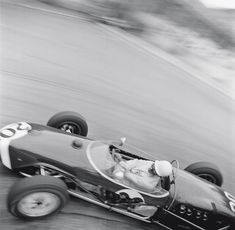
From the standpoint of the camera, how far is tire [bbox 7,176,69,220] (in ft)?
15.3

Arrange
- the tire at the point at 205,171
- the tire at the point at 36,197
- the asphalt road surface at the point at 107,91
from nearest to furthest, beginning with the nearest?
1. the tire at the point at 36,197
2. the tire at the point at 205,171
3. the asphalt road surface at the point at 107,91

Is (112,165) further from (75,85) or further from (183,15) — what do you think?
(183,15)

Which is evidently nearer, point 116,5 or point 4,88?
point 4,88

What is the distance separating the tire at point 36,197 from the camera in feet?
15.3

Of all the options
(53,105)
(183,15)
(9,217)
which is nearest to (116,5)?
(183,15)

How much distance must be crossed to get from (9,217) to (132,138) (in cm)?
304

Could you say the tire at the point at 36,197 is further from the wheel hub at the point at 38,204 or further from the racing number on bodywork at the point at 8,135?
the racing number on bodywork at the point at 8,135

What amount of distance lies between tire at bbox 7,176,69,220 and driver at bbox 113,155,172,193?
85cm

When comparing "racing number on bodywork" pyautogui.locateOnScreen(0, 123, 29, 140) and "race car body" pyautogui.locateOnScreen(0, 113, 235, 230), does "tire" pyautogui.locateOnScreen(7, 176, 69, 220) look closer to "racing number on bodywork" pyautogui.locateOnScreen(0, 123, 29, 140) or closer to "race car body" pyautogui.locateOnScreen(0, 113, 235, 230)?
"race car body" pyautogui.locateOnScreen(0, 113, 235, 230)

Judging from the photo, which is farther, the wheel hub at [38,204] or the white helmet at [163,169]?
the white helmet at [163,169]

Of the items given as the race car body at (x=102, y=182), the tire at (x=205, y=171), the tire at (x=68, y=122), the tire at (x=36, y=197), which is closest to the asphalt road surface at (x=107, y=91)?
the race car body at (x=102, y=182)

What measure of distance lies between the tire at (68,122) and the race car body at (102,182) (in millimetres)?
295

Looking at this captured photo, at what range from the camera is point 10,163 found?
17.4 feet

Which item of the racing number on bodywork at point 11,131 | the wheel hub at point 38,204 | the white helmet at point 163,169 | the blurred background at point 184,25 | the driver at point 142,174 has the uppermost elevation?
the blurred background at point 184,25
